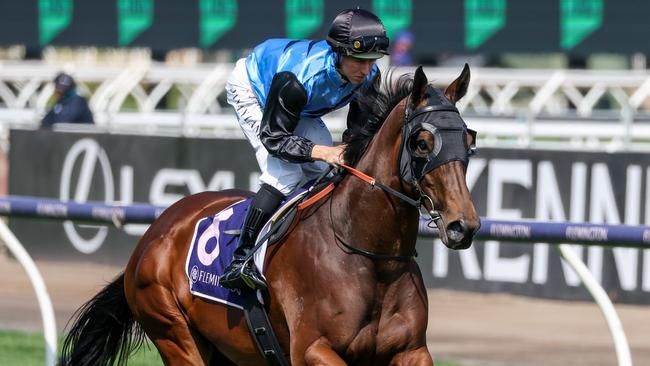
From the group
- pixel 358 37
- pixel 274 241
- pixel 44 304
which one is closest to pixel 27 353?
pixel 44 304

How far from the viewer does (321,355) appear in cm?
429

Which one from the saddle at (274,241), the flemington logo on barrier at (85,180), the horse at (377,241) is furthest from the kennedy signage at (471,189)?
the horse at (377,241)

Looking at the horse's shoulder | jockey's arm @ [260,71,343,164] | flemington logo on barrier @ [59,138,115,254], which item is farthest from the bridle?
flemington logo on barrier @ [59,138,115,254]

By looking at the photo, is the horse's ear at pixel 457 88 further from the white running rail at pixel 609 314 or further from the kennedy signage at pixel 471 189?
the kennedy signage at pixel 471 189

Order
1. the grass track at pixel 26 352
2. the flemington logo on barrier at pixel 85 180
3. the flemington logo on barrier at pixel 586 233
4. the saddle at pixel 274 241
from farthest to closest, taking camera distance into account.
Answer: the flemington logo on barrier at pixel 85 180 < the grass track at pixel 26 352 < the flemington logo on barrier at pixel 586 233 < the saddle at pixel 274 241

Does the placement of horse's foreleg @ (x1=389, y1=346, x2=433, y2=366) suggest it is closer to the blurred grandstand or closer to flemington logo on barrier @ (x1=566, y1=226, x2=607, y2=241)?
flemington logo on barrier @ (x1=566, y1=226, x2=607, y2=241)

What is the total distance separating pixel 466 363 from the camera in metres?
7.30

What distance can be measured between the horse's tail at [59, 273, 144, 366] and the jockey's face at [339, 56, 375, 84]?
1.67m

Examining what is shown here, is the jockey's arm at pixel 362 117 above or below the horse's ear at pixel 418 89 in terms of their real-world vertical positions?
below

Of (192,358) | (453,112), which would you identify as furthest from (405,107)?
(192,358)

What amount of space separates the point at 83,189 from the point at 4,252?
1.28 meters

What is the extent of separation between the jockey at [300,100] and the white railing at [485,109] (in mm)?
4942

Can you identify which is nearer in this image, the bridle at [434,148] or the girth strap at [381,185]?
the bridle at [434,148]

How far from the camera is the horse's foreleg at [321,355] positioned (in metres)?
4.26
